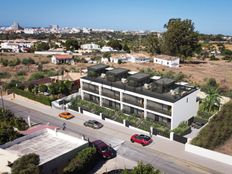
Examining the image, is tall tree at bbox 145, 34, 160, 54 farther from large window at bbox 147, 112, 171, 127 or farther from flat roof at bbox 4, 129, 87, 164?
flat roof at bbox 4, 129, 87, 164

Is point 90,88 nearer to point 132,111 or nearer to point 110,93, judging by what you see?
point 110,93

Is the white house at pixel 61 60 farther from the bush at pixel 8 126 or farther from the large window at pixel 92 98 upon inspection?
the bush at pixel 8 126

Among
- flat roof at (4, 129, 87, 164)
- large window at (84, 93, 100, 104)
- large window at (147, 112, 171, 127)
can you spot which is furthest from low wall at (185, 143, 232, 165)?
large window at (84, 93, 100, 104)

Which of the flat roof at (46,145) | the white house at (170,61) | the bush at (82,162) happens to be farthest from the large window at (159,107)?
the white house at (170,61)

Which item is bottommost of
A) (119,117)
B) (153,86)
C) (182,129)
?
(182,129)

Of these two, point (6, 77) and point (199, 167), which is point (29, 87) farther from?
point (199, 167)

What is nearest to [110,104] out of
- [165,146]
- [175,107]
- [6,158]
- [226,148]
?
[175,107]
